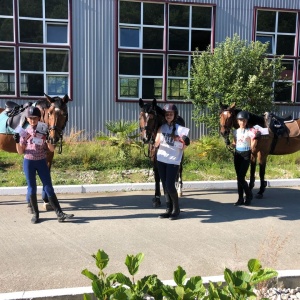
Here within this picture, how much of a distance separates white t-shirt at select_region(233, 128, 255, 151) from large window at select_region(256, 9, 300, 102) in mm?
10150

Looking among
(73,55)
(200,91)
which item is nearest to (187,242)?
(200,91)

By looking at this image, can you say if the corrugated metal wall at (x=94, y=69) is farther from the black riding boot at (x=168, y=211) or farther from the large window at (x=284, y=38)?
the black riding boot at (x=168, y=211)

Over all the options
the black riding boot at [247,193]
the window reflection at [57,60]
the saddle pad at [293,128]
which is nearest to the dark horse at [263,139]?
the saddle pad at [293,128]

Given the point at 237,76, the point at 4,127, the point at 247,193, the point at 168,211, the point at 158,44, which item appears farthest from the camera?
the point at 158,44

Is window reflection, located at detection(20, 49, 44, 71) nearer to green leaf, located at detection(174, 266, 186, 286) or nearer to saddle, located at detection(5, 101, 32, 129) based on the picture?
saddle, located at detection(5, 101, 32, 129)

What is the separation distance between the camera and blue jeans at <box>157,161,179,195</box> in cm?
592

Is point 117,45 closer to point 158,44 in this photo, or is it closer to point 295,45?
point 158,44

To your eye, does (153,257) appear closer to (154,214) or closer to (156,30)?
(154,214)

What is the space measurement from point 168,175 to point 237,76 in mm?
8381

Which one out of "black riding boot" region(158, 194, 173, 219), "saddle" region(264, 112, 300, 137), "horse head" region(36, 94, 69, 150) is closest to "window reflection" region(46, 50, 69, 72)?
"horse head" region(36, 94, 69, 150)

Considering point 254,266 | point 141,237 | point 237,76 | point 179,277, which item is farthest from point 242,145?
point 237,76

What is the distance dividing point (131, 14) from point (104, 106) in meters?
4.06

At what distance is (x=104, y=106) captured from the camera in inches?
593

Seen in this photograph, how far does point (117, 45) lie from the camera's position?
587 inches
